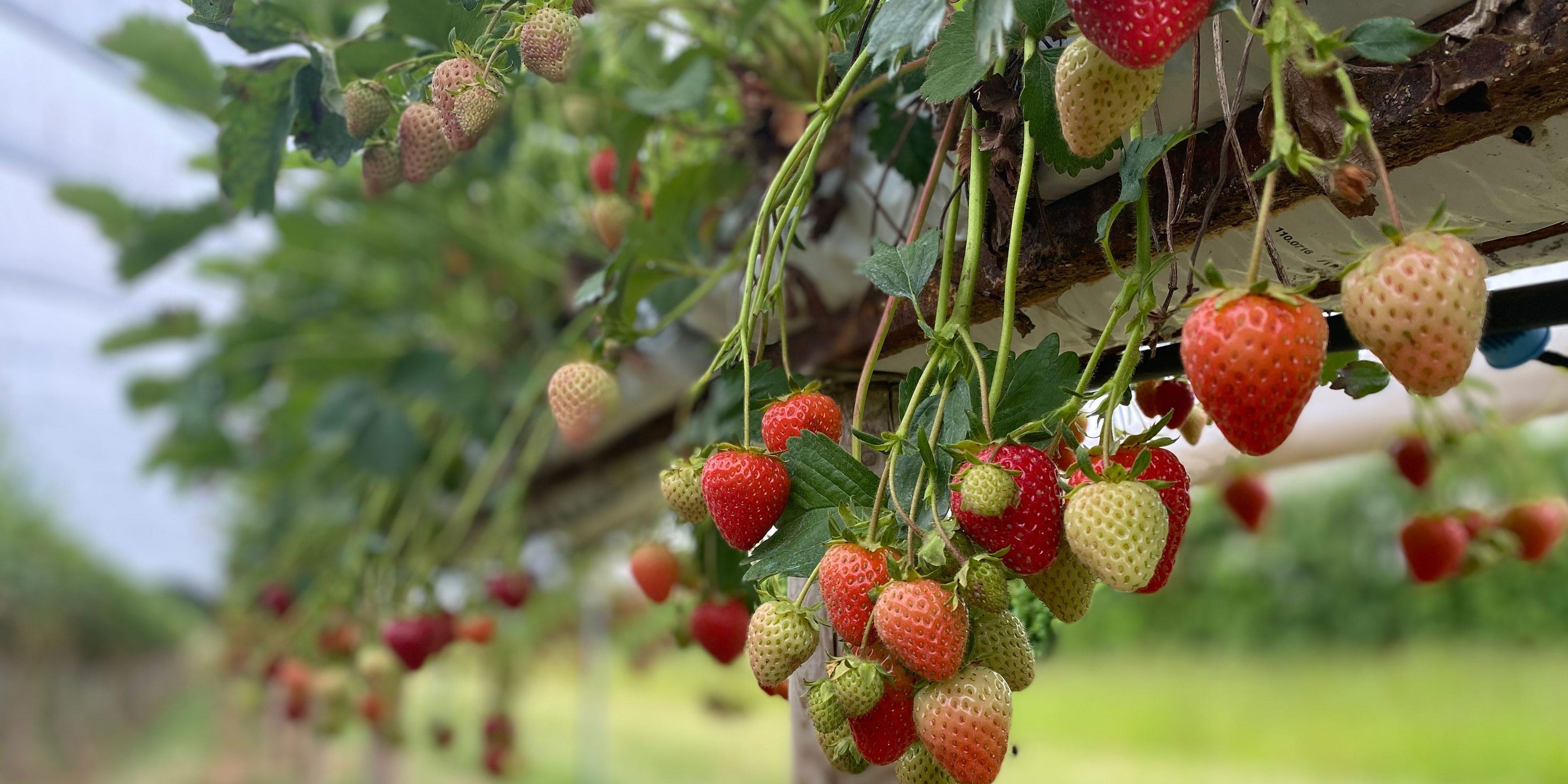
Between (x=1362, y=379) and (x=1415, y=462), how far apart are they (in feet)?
1.48

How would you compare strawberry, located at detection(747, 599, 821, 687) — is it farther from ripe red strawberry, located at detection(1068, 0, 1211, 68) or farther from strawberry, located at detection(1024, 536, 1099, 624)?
ripe red strawberry, located at detection(1068, 0, 1211, 68)

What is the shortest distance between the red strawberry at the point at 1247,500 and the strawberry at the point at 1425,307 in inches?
23.8

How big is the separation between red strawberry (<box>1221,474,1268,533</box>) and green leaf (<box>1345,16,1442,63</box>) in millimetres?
601

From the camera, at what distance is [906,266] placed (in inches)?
12.4

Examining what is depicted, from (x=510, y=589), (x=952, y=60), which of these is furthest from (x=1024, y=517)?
(x=510, y=589)

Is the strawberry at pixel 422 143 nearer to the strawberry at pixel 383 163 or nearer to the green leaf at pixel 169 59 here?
the strawberry at pixel 383 163

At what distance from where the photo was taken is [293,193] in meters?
1.48

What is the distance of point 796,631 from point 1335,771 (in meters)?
1.96

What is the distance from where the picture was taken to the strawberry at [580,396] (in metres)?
0.42

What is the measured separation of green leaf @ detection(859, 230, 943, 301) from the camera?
1.02 ft

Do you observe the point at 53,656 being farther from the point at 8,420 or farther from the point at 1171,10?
the point at 1171,10

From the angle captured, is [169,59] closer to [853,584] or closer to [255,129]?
[255,129]

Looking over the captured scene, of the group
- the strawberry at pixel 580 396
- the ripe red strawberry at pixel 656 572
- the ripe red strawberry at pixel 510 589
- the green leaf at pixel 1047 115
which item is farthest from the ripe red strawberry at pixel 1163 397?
the ripe red strawberry at pixel 510 589

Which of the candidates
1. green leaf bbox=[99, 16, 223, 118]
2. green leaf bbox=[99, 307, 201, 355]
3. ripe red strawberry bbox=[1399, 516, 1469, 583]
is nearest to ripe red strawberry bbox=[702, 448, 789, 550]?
ripe red strawberry bbox=[1399, 516, 1469, 583]
